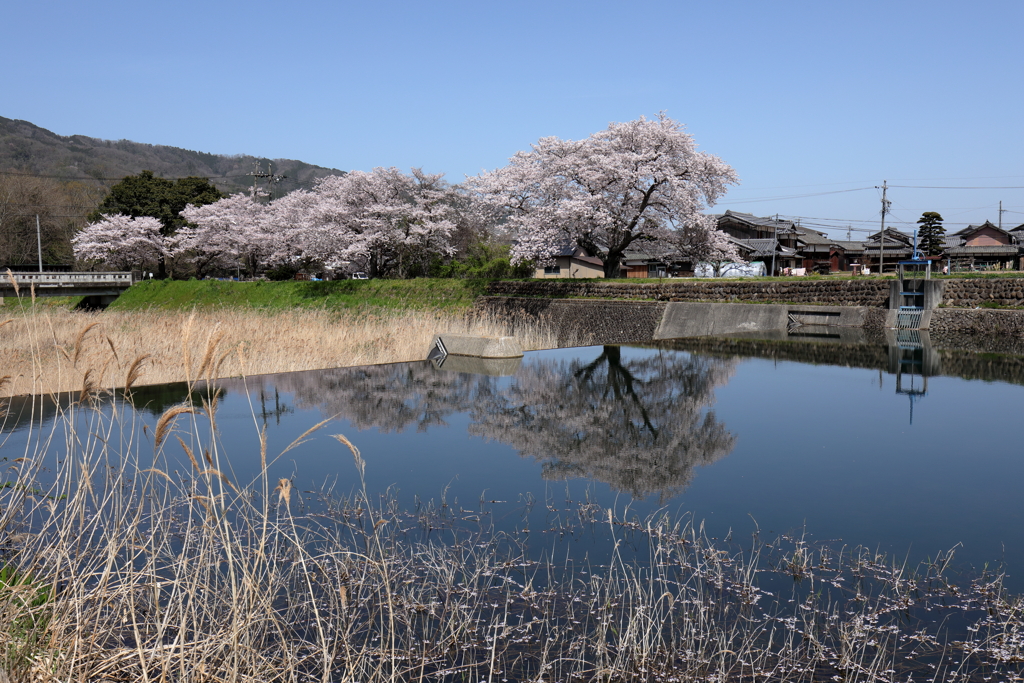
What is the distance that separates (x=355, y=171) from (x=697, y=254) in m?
14.0

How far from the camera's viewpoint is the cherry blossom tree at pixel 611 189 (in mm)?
21562

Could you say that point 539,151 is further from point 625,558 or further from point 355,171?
point 625,558

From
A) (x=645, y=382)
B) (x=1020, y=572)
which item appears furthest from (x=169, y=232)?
(x=1020, y=572)

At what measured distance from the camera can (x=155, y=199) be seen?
4116 centimetres

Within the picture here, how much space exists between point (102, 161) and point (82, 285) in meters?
56.5

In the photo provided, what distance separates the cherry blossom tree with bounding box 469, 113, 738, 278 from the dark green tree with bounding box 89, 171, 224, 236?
2534 centimetres

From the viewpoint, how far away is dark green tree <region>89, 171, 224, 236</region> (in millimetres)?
40812

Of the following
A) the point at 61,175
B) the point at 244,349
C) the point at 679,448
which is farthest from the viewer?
the point at 61,175

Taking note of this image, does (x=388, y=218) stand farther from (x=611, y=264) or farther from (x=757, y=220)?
(x=757, y=220)

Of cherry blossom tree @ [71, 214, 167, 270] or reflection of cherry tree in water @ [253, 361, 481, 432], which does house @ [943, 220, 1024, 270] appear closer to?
reflection of cherry tree in water @ [253, 361, 481, 432]

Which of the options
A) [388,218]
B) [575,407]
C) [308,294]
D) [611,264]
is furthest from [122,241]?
[575,407]

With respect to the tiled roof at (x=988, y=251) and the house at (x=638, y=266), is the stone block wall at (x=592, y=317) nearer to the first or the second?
the house at (x=638, y=266)

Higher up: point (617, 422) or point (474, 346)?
point (474, 346)

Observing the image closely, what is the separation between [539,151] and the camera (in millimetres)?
24312
